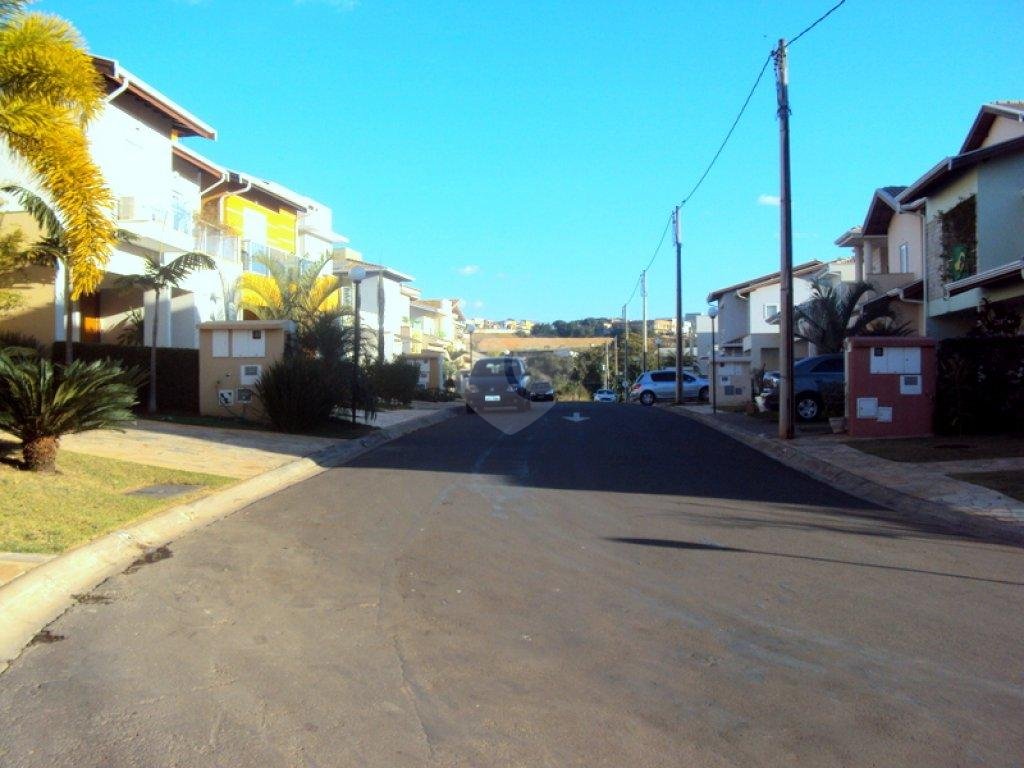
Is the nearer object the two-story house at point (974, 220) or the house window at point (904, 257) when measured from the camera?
the two-story house at point (974, 220)

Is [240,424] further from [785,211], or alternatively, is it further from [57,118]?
[785,211]

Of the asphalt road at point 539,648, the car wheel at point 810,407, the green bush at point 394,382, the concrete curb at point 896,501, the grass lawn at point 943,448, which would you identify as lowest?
the asphalt road at point 539,648

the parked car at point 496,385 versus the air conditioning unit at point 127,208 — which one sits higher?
the air conditioning unit at point 127,208

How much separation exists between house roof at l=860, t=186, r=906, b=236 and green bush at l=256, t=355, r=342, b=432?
17584 mm

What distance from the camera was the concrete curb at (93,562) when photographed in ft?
A: 21.2

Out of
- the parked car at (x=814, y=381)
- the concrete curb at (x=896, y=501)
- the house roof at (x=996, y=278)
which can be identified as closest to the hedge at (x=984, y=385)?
the house roof at (x=996, y=278)

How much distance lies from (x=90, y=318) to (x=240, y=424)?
381 inches

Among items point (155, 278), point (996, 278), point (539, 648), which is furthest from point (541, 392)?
point (539, 648)

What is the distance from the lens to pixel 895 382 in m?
19.0

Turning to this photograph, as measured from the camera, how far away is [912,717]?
4.89 metres

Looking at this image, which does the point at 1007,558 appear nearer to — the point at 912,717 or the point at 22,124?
the point at 912,717

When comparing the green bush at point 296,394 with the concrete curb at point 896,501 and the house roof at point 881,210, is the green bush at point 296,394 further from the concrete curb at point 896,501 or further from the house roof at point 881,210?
the house roof at point 881,210

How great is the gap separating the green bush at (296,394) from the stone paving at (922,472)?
9097mm

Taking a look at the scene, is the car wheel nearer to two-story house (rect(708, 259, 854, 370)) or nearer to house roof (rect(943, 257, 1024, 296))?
house roof (rect(943, 257, 1024, 296))
